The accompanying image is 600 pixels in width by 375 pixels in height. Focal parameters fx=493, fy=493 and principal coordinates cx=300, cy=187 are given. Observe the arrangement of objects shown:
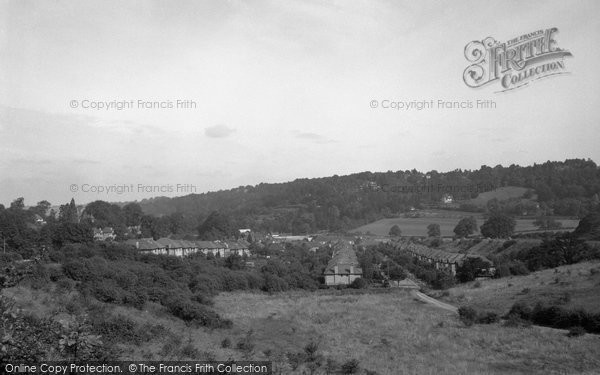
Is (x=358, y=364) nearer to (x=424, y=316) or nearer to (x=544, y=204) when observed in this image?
(x=424, y=316)

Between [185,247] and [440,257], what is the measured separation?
106ft

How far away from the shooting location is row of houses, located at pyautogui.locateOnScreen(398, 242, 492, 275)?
188 feet

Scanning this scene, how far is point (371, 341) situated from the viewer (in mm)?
A: 24172

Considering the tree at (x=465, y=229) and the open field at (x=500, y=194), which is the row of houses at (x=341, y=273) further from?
the open field at (x=500, y=194)

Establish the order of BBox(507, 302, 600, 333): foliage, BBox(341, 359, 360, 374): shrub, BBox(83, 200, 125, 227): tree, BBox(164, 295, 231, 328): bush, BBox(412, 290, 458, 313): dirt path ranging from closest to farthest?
BBox(341, 359, 360, 374): shrub → BBox(507, 302, 600, 333): foliage → BBox(164, 295, 231, 328): bush → BBox(412, 290, 458, 313): dirt path → BBox(83, 200, 125, 227): tree

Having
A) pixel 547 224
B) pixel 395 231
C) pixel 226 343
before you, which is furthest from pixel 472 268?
pixel 395 231

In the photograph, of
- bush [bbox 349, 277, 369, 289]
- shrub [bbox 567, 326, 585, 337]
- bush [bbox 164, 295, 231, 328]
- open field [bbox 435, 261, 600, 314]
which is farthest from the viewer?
bush [bbox 349, 277, 369, 289]

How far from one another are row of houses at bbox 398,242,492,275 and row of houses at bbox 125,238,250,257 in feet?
80.9

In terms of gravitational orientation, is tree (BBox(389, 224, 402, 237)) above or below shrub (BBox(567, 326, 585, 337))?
above

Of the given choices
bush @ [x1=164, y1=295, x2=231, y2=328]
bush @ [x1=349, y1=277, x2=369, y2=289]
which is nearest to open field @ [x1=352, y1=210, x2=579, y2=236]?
bush @ [x1=349, y1=277, x2=369, y2=289]

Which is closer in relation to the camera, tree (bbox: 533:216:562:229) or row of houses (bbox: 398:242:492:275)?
row of houses (bbox: 398:242:492:275)

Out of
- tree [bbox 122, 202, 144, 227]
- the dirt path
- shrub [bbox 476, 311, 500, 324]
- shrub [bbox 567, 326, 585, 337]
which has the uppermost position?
tree [bbox 122, 202, 144, 227]

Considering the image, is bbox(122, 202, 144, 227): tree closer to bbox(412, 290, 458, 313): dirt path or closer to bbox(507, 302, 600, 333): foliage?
bbox(412, 290, 458, 313): dirt path

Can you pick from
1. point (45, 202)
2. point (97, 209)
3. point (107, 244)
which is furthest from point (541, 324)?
point (45, 202)
